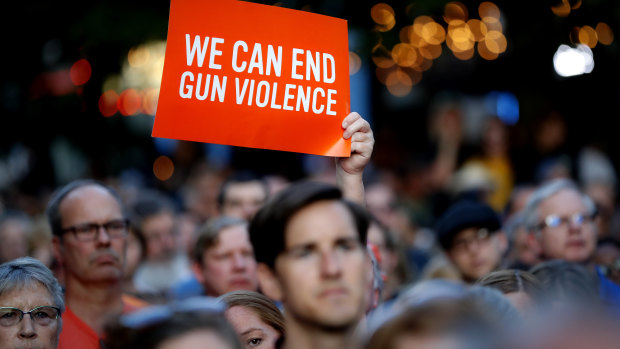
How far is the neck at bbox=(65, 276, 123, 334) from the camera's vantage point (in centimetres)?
438

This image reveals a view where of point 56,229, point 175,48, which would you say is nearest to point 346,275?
point 175,48

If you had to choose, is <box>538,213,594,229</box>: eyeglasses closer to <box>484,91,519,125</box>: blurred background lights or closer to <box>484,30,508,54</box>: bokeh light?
<box>484,30,508,54</box>: bokeh light

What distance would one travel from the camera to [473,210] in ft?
19.2

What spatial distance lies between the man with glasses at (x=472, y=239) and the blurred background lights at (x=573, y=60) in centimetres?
398

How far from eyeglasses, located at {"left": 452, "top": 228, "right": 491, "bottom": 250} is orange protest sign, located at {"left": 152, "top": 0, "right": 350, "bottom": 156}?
2.24 metres

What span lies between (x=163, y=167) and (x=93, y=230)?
13456 mm

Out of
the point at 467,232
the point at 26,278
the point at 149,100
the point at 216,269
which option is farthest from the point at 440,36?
the point at 26,278

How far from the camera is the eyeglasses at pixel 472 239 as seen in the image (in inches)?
227

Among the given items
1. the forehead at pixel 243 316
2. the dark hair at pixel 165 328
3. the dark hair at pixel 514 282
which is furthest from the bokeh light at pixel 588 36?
the dark hair at pixel 165 328

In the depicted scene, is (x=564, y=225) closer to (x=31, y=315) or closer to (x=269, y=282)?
(x=269, y=282)

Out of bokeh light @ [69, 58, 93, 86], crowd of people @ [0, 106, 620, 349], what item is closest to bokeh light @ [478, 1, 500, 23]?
crowd of people @ [0, 106, 620, 349]

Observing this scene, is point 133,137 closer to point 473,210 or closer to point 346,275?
point 473,210

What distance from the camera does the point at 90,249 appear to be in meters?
4.54

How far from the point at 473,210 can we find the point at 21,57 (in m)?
8.57
